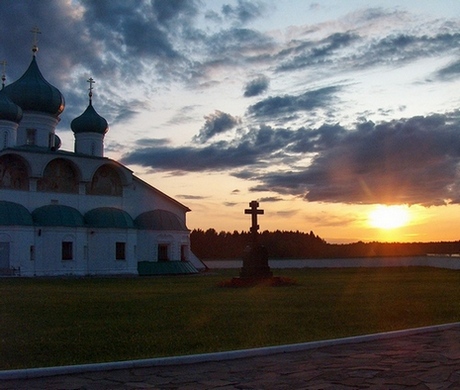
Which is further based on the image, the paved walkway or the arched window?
the arched window

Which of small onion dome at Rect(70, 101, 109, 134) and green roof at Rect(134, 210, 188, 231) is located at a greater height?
small onion dome at Rect(70, 101, 109, 134)

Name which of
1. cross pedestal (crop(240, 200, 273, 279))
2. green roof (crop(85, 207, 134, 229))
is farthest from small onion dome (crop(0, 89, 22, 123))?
cross pedestal (crop(240, 200, 273, 279))

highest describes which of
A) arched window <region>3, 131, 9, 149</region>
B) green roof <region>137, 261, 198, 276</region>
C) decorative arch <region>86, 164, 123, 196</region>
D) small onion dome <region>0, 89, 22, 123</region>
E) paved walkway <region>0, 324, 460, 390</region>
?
small onion dome <region>0, 89, 22, 123</region>

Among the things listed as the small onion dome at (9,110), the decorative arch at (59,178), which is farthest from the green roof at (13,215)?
the small onion dome at (9,110)

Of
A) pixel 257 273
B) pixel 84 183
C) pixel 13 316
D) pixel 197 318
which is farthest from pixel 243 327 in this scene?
pixel 84 183

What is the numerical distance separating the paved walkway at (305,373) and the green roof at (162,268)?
31.1m

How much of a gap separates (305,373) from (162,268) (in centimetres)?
3286

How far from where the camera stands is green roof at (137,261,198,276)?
38634 mm

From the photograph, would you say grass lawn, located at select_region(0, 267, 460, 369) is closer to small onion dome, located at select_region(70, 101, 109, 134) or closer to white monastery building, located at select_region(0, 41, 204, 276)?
white monastery building, located at select_region(0, 41, 204, 276)

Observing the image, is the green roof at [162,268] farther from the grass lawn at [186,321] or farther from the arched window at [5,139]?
the grass lawn at [186,321]

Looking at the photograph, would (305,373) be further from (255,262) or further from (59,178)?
(59,178)

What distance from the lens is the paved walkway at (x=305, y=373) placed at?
618cm

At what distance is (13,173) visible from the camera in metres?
35.9

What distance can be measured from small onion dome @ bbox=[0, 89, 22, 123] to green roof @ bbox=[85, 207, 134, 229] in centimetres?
700
